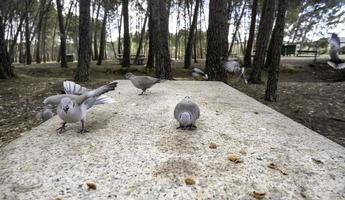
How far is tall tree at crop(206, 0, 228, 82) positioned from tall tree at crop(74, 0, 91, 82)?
11.1 ft

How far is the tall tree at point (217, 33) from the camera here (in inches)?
286

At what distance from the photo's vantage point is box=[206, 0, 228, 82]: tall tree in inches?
286

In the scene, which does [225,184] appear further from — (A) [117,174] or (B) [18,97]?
(B) [18,97]

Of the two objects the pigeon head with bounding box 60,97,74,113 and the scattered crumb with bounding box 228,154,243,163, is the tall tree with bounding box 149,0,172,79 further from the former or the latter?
the scattered crumb with bounding box 228,154,243,163

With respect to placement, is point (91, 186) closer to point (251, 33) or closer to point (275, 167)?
point (275, 167)

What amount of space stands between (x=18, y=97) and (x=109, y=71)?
21.9 ft

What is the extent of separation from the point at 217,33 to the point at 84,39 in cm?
364

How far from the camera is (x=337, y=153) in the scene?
2.78 meters

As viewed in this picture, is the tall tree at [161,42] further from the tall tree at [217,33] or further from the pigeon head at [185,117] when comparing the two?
the pigeon head at [185,117]

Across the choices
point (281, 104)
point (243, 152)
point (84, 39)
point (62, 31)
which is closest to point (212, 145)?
point (243, 152)

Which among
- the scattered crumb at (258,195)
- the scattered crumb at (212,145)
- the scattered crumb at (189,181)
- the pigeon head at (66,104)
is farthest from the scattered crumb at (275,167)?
the pigeon head at (66,104)

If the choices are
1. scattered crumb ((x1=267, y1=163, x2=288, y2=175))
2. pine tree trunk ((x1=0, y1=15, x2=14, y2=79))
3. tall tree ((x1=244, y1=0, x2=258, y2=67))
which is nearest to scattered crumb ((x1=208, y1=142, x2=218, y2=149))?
scattered crumb ((x1=267, y1=163, x2=288, y2=175))

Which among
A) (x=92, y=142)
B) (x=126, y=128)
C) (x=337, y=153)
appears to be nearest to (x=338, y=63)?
(x=337, y=153)

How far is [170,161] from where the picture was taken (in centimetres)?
245
